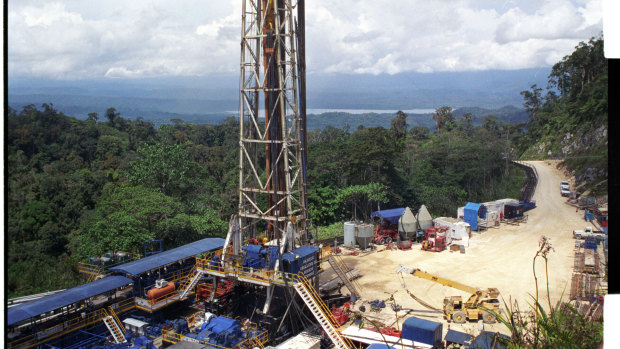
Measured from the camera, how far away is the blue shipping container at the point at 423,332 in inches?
562

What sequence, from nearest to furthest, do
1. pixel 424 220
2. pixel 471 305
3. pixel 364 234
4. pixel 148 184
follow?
pixel 471 305 → pixel 364 234 → pixel 148 184 → pixel 424 220

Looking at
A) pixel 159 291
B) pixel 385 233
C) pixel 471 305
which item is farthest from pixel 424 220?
pixel 159 291

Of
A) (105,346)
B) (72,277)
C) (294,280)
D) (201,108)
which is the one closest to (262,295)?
(294,280)

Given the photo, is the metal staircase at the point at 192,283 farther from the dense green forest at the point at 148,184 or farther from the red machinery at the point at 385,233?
the red machinery at the point at 385,233

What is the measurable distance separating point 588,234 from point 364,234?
12.0 meters

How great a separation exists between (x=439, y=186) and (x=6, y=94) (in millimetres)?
33999

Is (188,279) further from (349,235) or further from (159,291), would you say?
(349,235)

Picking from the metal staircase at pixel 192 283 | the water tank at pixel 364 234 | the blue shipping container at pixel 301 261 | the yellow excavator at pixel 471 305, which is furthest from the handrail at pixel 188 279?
the water tank at pixel 364 234

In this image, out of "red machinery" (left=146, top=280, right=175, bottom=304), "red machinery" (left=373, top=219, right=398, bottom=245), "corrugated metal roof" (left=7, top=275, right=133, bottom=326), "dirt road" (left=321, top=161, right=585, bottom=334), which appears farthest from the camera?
"red machinery" (left=373, top=219, right=398, bottom=245)

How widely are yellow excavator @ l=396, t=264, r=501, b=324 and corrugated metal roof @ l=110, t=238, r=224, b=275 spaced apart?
367 inches

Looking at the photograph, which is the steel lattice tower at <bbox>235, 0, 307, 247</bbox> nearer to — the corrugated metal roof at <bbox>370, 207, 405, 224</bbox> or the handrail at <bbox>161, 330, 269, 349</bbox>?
the handrail at <bbox>161, 330, 269, 349</bbox>

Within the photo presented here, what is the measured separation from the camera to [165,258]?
18.6m

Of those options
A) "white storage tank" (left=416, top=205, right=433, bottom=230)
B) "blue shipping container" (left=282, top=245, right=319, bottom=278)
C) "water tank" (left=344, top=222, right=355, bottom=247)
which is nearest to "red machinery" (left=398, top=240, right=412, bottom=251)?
"white storage tank" (left=416, top=205, right=433, bottom=230)

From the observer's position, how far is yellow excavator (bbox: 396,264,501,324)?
1697cm
